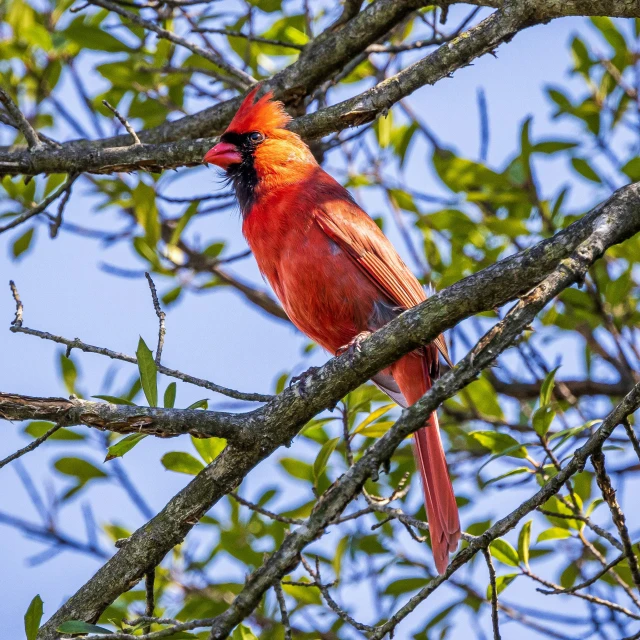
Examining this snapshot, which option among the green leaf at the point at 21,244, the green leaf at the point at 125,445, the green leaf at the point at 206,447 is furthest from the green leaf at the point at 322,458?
the green leaf at the point at 21,244

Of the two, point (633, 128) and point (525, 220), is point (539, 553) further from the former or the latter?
point (633, 128)

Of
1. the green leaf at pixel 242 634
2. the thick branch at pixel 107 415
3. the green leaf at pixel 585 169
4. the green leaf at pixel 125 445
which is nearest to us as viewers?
the thick branch at pixel 107 415

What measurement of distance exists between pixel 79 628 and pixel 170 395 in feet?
2.31

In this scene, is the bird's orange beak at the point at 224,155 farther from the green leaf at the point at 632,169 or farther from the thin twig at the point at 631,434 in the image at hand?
the thin twig at the point at 631,434

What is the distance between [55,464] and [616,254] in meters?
2.79

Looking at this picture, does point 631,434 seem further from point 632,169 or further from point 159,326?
point 632,169

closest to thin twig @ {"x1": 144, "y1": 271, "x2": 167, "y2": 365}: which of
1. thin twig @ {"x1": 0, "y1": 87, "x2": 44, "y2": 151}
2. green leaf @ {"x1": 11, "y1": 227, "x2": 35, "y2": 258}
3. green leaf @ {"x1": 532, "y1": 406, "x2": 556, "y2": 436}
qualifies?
thin twig @ {"x1": 0, "y1": 87, "x2": 44, "y2": 151}

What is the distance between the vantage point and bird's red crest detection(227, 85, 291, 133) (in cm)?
366

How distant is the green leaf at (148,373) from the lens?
2.64m

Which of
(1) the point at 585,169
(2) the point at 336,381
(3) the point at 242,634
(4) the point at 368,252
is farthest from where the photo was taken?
(1) the point at 585,169

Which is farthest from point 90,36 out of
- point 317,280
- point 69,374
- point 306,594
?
point 306,594

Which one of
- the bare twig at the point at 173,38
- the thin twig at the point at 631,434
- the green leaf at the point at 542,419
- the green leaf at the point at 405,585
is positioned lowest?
the thin twig at the point at 631,434

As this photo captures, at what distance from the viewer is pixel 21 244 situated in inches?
181

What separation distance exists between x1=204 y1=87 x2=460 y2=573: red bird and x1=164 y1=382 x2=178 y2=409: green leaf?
0.96 meters
